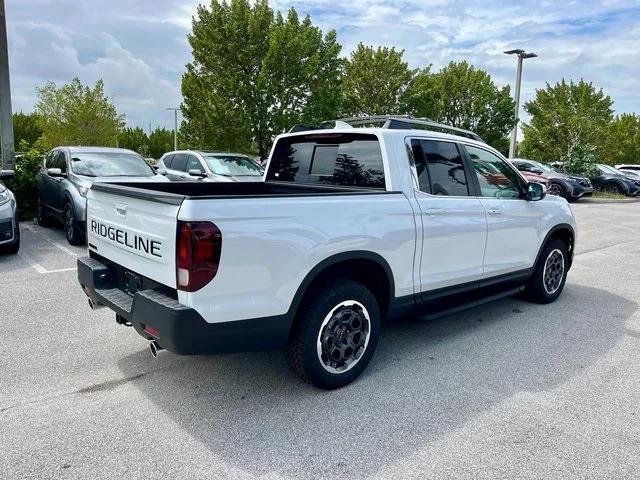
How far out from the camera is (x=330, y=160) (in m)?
4.39

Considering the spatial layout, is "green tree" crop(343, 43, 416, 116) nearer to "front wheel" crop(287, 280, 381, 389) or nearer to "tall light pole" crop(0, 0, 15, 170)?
"tall light pole" crop(0, 0, 15, 170)

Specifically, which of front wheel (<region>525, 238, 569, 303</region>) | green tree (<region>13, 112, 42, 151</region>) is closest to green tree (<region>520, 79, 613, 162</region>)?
front wheel (<region>525, 238, 569, 303</region>)

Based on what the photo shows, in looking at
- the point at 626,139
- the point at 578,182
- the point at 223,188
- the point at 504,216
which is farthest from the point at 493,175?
the point at 626,139

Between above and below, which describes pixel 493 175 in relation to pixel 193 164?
above

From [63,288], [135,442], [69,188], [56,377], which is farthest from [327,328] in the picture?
[69,188]

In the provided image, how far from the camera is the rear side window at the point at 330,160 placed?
158 inches

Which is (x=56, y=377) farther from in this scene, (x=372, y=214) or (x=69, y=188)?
(x=69, y=188)

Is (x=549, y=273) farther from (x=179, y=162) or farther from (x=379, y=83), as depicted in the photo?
(x=379, y=83)

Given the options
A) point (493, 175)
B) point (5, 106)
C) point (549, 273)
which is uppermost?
point (5, 106)

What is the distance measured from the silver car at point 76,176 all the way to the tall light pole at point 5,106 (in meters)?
1.78

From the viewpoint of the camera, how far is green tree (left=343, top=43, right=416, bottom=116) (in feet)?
88.1

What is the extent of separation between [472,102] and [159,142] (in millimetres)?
55077

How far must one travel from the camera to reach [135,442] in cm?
282

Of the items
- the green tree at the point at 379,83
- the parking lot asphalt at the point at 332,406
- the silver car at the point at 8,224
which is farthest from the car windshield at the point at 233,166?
the green tree at the point at 379,83
